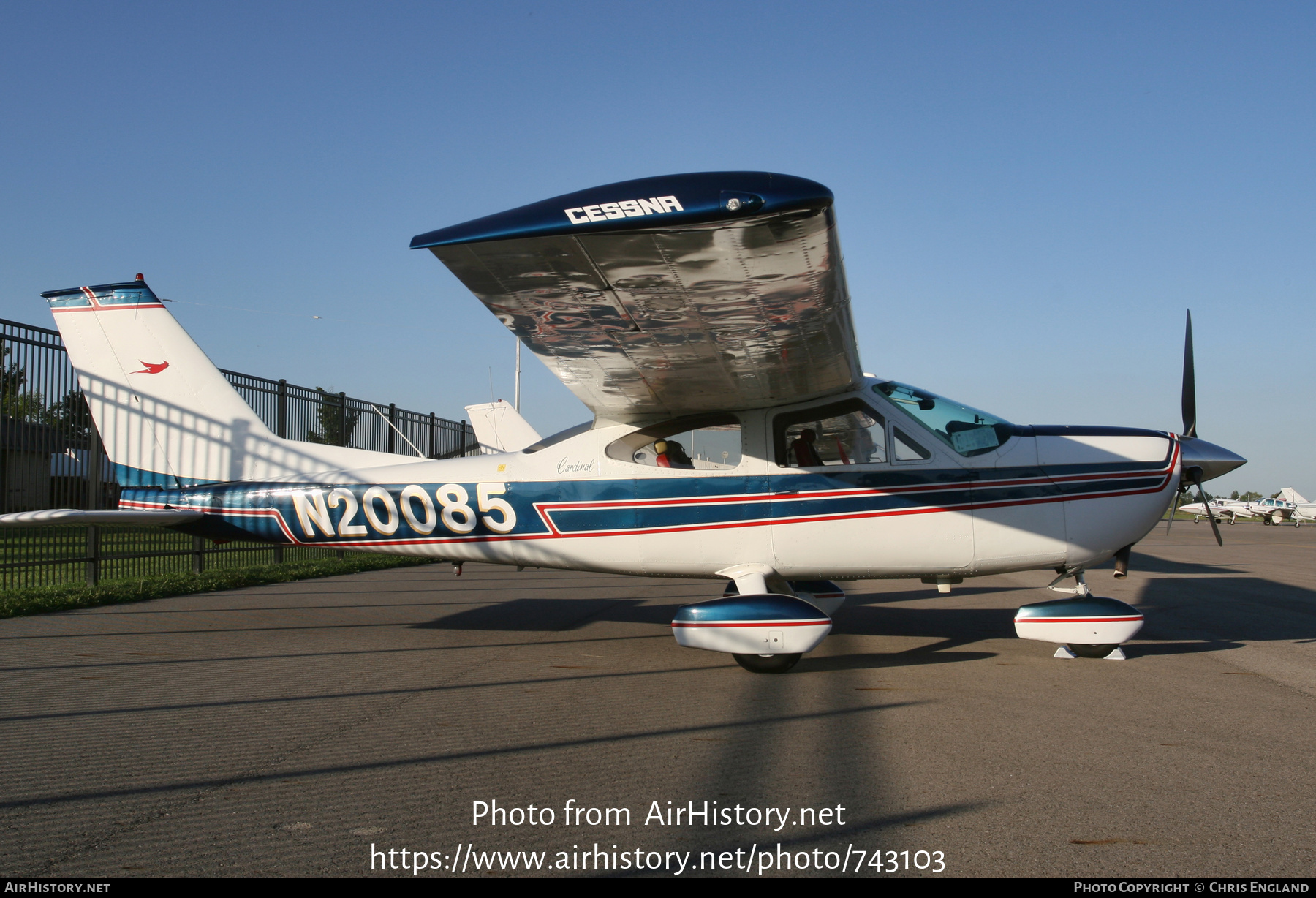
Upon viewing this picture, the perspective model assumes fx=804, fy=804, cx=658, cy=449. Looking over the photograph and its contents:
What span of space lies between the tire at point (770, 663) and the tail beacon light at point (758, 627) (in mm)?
116

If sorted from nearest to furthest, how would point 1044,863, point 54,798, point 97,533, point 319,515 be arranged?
1. point 1044,863
2. point 54,798
3. point 319,515
4. point 97,533

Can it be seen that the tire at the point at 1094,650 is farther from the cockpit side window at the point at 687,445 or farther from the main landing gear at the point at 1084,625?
the cockpit side window at the point at 687,445

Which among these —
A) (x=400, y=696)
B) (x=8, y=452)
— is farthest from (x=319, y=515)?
(x=8, y=452)

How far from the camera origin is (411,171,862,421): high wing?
3406mm

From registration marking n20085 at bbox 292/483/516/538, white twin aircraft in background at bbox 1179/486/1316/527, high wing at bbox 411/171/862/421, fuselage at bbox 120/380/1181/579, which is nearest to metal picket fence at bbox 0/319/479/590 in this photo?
registration marking n20085 at bbox 292/483/516/538

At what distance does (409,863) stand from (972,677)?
4.06m

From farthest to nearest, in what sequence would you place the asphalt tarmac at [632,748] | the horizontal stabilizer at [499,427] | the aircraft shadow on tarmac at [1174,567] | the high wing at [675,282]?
1. the horizontal stabilizer at [499,427]
2. the aircraft shadow on tarmac at [1174,567]
3. the high wing at [675,282]
4. the asphalt tarmac at [632,748]

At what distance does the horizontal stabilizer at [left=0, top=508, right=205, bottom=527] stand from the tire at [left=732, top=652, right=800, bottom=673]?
4.89 meters

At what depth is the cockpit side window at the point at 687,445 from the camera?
6332 mm

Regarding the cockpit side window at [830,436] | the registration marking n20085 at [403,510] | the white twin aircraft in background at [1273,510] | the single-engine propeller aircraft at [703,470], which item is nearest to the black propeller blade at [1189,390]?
the single-engine propeller aircraft at [703,470]

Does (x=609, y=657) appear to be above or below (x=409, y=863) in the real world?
below

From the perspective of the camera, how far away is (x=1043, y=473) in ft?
19.6

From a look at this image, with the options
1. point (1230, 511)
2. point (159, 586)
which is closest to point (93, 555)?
point (159, 586)
